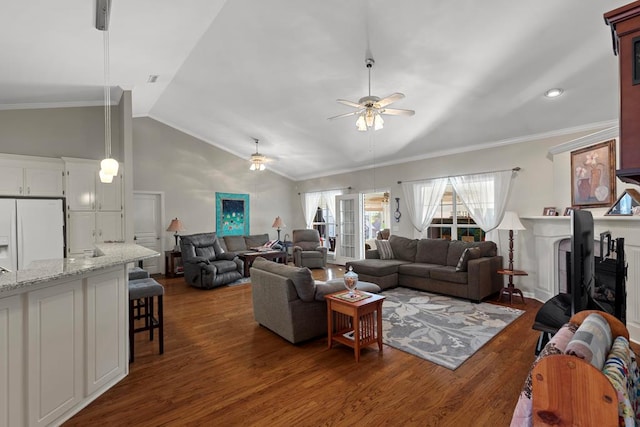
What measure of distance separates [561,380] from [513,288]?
14.8 ft

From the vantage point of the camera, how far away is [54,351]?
1.95 m

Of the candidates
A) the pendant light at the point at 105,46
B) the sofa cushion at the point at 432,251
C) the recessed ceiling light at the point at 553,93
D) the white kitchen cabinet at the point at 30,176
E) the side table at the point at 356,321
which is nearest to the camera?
the pendant light at the point at 105,46

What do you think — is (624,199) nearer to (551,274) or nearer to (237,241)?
Result: (551,274)

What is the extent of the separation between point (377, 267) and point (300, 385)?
3.05 metres

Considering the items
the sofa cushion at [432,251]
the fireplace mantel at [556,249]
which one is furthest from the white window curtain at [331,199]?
the fireplace mantel at [556,249]

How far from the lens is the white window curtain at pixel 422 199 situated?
602cm

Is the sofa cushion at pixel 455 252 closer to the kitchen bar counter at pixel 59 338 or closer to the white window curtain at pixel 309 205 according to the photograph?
the white window curtain at pixel 309 205

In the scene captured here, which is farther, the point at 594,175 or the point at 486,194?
the point at 486,194

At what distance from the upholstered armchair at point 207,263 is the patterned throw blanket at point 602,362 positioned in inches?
210

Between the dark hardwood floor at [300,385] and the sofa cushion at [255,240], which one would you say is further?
the sofa cushion at [255,240]

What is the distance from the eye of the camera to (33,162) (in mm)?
4438

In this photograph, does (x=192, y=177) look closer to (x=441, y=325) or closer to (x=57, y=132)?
(x=57, y=132)

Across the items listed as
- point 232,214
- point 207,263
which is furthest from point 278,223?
point 207,263

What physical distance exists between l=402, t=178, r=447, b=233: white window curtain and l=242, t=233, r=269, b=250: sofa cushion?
3850mm
